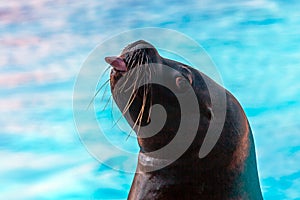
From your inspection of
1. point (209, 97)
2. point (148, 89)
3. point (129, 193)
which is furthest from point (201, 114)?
point (129, 193)

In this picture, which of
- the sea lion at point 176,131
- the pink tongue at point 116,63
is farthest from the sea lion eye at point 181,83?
the pink tongue at point 116,63

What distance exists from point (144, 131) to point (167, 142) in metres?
0.19

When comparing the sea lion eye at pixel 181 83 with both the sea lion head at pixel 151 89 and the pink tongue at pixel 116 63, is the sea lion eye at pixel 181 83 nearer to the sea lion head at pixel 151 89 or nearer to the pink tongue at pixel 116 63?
the sea lion head at pixel 151 89

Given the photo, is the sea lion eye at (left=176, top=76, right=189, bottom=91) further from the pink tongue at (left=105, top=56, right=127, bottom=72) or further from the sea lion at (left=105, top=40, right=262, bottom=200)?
the pink tongue at (left=105, top=56, right=127, bottom=72)

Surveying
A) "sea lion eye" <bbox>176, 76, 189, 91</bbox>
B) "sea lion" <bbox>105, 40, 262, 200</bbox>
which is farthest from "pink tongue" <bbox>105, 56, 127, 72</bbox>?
"sea lion eye" <bbox>176, 76, 189, 91</bbox>

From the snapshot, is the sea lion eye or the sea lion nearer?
the sea lion

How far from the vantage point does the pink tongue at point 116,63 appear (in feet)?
16.1

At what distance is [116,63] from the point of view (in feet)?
16.1

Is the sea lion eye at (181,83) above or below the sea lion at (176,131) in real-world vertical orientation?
above

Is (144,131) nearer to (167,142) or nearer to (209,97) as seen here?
(167,142)

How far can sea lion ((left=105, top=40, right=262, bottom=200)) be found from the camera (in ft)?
16.4

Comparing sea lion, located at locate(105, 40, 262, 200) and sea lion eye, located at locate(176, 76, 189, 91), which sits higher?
sea lion eye, located at locate(176, 76, 189, 91)

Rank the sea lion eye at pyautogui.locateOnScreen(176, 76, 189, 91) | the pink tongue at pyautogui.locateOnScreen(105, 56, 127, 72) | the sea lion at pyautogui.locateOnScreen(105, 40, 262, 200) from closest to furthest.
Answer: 1. the pink tongue at pyautogui.locateOnScreen(105, 56, 127, 72)
2. the sea lion at pyautogui.locateOnScreen(105, 40, 262, 200)
3. the sea lion eye at pyautogui.locateOnScreen(176, 76, 189, 91)

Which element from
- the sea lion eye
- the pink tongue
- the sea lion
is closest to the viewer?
the pink tongue
